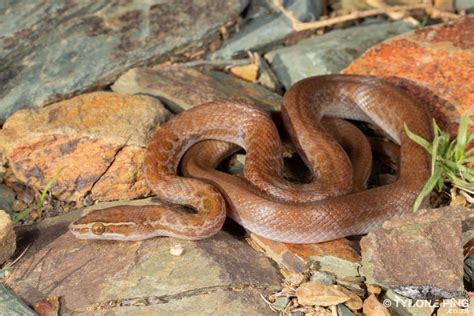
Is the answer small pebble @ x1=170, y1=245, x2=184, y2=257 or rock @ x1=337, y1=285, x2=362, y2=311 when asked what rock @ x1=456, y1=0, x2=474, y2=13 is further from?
small pebble @ x1=170, y1=245, x2=184, y2=257

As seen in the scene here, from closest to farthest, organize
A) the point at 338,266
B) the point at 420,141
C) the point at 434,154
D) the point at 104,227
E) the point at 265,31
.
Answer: the point at 338,266 → the point at 104,227 → the point at 434,154 → the point at 420,141 → the point at 265,31

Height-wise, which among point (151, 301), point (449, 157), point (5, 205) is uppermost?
point (5, 205)

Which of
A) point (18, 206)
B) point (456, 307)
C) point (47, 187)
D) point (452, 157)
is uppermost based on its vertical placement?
point (47, 187)

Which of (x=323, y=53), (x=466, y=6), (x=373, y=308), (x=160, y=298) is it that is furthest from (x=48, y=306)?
(x=466, y=6)

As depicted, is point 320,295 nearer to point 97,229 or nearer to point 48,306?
point 97,229

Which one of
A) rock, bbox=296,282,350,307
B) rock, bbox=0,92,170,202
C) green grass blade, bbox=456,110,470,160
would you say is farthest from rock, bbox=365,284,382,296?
rock, bbox=0,92,170,202

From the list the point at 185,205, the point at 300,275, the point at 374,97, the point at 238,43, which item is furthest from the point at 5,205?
the point at 374,97

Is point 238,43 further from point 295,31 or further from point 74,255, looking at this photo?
point 74,255
